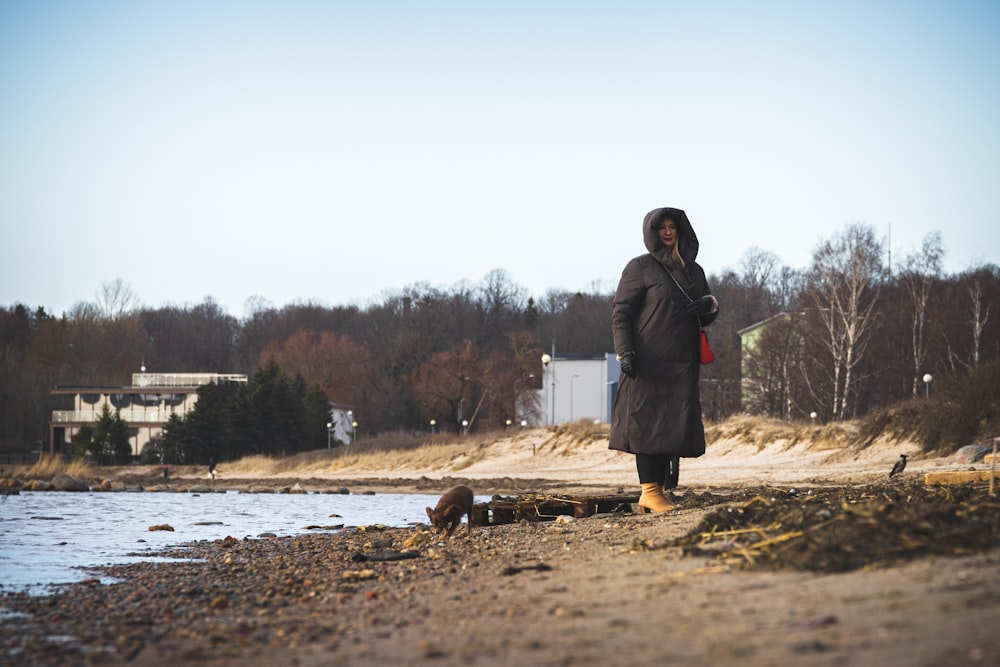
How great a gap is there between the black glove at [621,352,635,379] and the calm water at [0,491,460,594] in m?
5.09

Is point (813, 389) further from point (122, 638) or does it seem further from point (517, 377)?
point (122, 638)

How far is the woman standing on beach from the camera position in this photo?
9859 millimetres

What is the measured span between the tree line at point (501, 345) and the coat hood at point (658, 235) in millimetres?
21351

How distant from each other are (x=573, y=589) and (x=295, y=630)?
60.1 inches

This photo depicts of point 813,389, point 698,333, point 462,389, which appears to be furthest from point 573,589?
point 462,389

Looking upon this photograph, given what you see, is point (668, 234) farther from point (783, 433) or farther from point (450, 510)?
point (783, 433)

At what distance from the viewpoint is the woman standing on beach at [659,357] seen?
986 cm

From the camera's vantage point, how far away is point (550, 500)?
1296 cm

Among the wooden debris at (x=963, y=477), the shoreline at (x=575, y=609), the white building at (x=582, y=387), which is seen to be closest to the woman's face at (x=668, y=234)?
the shoreline at (x=575, y=609)

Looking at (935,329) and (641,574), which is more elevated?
(935,329)

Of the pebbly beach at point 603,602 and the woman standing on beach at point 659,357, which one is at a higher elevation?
the woman standing on beach at point 659,357

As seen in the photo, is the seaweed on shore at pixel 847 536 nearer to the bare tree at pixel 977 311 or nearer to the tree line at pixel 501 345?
the tree line at pixel 501 345

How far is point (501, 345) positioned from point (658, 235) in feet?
297

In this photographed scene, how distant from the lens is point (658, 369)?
9.88m
